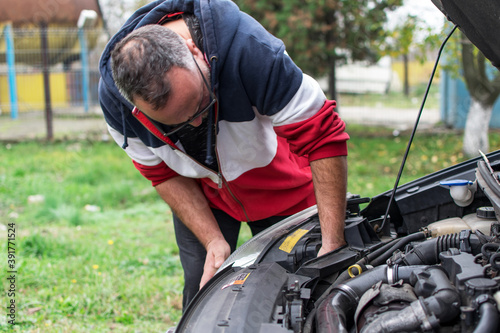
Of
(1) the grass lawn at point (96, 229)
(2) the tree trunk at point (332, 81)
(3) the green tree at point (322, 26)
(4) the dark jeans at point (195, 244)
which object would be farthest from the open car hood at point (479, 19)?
(2) the tree trunk at point (332, 81)

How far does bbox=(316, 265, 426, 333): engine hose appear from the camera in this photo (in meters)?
1.33

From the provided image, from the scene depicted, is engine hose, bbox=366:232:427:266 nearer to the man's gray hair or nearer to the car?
the car

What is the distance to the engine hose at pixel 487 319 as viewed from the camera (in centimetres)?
105

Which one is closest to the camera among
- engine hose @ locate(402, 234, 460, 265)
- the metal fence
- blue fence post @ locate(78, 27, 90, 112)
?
engine hose @ locate(402, 234, 460, 265)

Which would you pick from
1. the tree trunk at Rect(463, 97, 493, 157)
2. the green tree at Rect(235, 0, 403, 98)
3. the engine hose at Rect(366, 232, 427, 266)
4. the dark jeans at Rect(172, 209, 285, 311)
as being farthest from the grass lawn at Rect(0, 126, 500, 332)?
the green tree at Rect(235, 0, 403, 98)

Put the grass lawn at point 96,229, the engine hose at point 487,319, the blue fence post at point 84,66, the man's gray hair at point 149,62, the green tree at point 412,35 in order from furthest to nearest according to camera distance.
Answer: the blue fence post at point 84,66, the green tree at point 412,35, the grass lawn at point 96,229, the man's gray hair at point 149,62, the engine hose at point 487,319

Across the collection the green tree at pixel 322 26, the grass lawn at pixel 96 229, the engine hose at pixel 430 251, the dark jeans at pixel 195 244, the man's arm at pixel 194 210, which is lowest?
the grass lawn at pixel 96 229

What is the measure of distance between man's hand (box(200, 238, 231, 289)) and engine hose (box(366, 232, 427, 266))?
705 mm

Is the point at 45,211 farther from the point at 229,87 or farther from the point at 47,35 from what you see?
the point at 47,35

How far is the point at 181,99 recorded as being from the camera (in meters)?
1.73

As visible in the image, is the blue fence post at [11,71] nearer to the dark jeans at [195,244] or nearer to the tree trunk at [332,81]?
the tree trunk at [332,81]

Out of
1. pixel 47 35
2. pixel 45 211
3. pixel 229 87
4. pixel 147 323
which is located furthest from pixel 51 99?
pixel 229 87

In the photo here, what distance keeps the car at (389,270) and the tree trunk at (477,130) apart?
17.3 feet

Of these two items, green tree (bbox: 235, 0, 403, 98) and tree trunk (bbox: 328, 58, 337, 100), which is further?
tree trunk (bbox: 328, 58, 337, 100)
